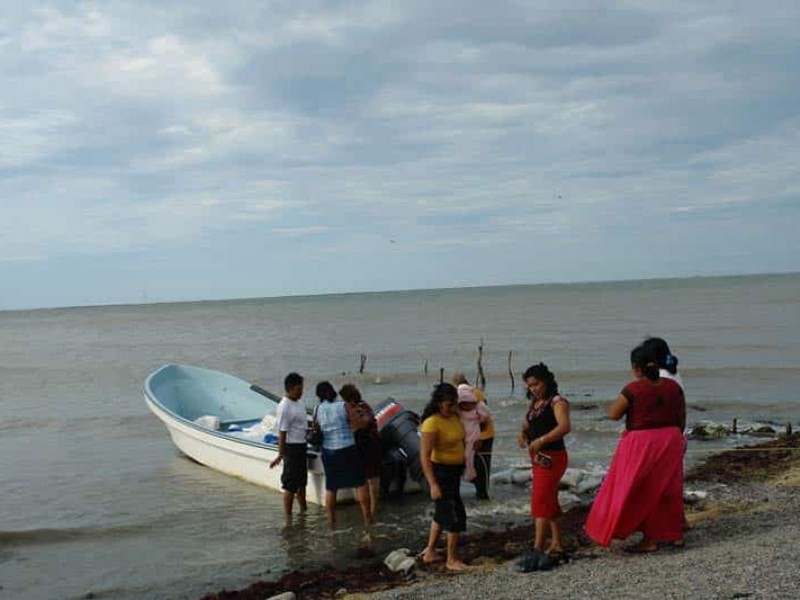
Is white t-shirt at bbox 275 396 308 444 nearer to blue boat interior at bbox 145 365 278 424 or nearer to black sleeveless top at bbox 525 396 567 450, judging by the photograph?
black sleeveless top at bbox 525 396 567 450

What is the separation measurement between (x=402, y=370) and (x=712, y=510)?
22.0 metres

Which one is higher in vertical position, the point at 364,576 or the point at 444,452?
the point at 444,452

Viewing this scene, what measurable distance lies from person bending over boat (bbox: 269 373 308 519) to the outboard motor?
1.13m

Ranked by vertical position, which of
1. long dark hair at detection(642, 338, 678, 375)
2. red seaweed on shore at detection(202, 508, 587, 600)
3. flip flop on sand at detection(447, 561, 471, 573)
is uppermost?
long dark hair at detection(642, 338, 678, 375)

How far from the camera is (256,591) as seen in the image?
24.8 ft

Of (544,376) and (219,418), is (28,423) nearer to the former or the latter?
(219,418)

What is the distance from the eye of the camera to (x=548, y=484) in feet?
21.3

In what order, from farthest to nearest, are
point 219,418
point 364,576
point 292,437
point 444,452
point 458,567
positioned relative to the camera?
point 219,418, point 292,437, point 364,576, point 458,567, point 444,452

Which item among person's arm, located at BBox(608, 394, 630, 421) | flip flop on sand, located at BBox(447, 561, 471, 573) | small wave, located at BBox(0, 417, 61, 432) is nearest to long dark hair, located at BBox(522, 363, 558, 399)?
person's arm, located at BBox(608, 394, 630, 421)

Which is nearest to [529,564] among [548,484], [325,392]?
[548,484]

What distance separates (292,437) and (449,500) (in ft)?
10.5

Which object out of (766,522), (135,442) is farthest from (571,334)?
(766,522)

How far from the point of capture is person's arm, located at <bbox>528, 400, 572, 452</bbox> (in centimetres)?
621

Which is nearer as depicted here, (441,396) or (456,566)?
(441,396)
